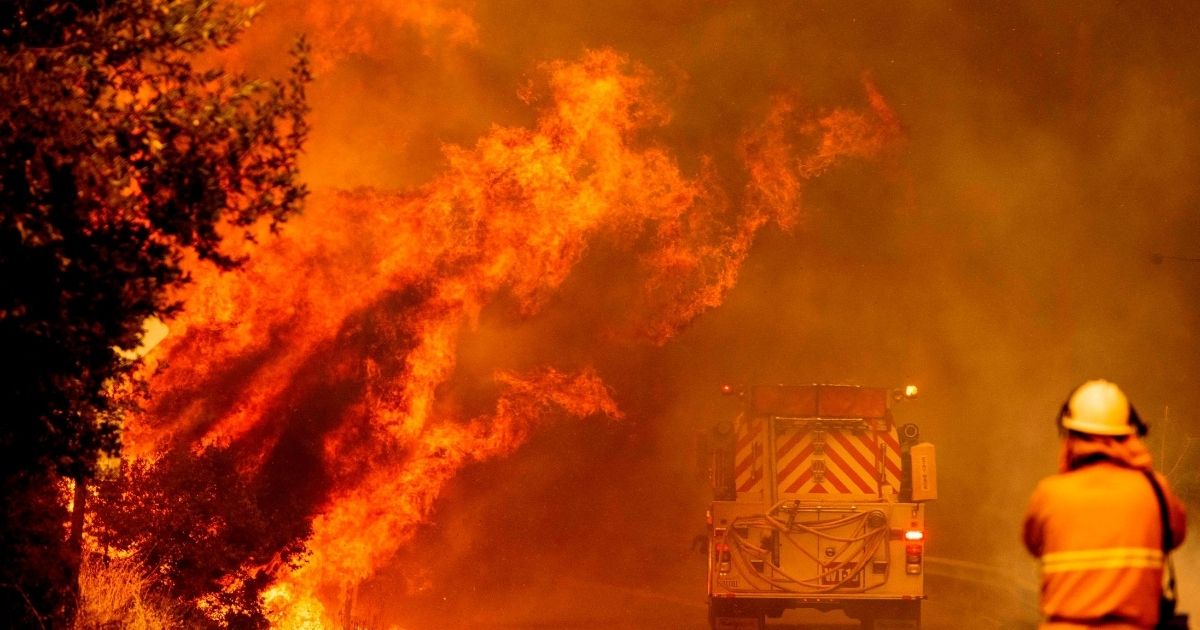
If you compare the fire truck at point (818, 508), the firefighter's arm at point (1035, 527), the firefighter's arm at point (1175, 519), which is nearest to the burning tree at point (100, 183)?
the firefighter's arm at point (1035, 527)

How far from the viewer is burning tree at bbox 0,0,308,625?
706cm

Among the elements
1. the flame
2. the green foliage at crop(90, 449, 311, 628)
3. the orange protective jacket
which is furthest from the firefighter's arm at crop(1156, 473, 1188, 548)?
the green foliage at crop(90, 449, 311, 628)

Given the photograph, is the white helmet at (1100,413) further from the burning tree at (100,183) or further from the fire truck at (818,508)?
the fire truck at (818,508)

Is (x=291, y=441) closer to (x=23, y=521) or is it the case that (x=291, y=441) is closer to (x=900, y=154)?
(x=23, y=521)

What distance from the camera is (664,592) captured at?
2295 centimetres

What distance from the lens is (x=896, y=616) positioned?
536 inches

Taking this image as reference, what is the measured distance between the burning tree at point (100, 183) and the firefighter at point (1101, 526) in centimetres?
491

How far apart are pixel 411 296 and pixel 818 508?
21.6 ft

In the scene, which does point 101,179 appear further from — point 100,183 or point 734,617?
point 734,617

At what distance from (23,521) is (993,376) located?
87.5ft

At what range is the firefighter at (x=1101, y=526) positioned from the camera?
474cm

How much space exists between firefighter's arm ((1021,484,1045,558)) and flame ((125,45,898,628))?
7.38 meters

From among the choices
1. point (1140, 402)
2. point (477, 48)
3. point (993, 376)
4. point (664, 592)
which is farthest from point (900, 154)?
point (664, 592)

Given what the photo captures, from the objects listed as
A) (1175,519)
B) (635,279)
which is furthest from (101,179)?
(635,279)
